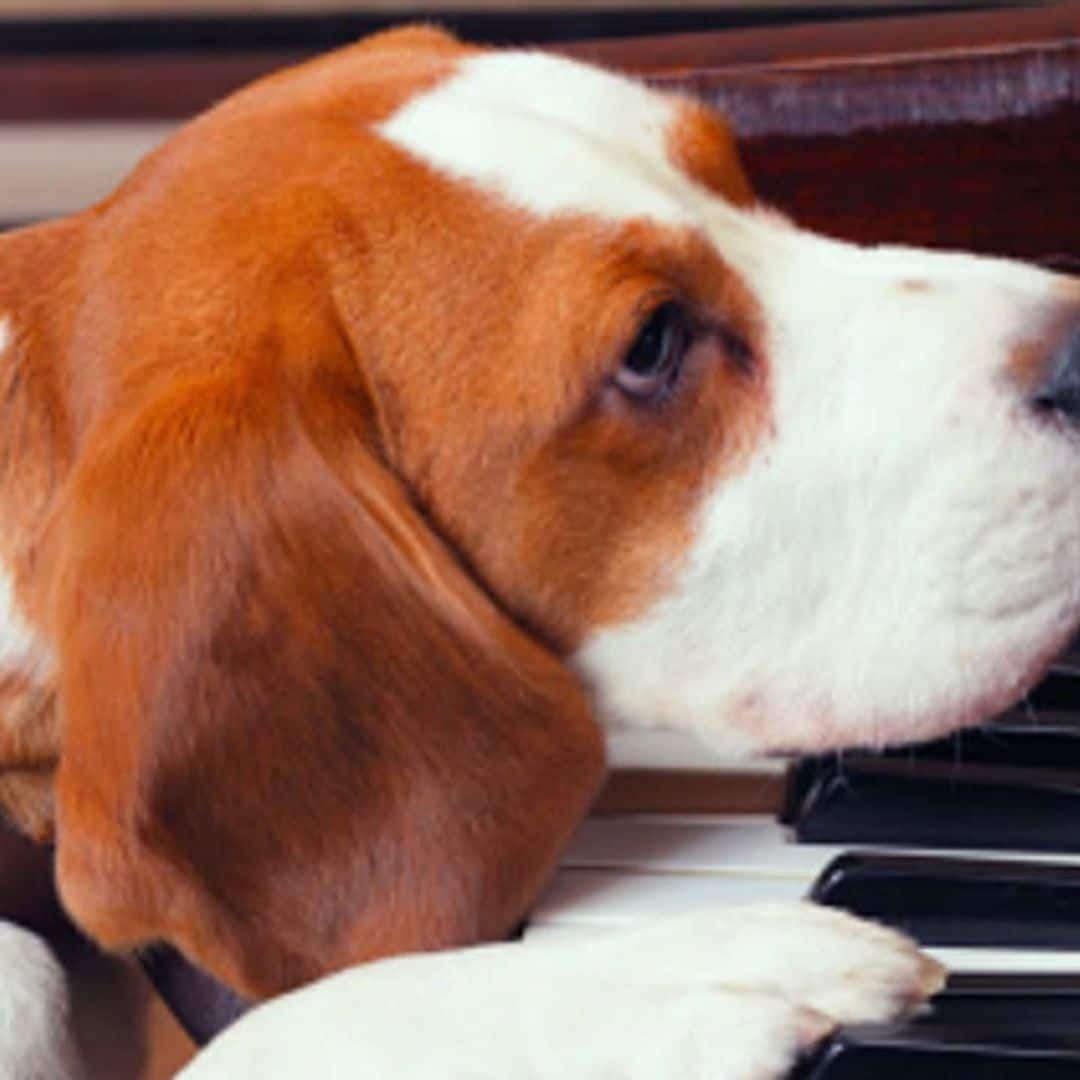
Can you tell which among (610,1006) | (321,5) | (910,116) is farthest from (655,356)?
(321,5)

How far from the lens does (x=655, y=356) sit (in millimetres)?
1127

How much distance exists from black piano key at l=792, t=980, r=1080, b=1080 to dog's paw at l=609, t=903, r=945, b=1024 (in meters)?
0.01

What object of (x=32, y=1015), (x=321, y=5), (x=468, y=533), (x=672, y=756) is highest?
(x=321, y=5)

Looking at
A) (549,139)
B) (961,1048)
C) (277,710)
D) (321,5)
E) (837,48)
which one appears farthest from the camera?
(321,5)

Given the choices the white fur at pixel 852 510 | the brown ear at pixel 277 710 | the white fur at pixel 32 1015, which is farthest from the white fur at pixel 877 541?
the white fur at pixel 32 1015

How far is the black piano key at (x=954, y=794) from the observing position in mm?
1094

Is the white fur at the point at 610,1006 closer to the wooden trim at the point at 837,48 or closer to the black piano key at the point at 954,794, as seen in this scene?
the black piano key at the point at 954,794

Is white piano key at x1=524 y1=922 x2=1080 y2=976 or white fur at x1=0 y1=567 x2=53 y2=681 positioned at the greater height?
white fur at x1=0 y1=567 x2=53 y2=681

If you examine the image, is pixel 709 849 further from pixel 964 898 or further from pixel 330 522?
pixel 330 522

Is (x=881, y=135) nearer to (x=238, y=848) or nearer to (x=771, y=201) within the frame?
(x=771, y=201)

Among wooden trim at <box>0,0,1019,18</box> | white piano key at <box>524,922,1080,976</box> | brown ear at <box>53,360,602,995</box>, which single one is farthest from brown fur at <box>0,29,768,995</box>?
wooden trim at <box>0,0,1019,18</box>

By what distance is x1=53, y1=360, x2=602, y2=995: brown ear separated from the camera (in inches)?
40.0

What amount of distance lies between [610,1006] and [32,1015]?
1.27 ft

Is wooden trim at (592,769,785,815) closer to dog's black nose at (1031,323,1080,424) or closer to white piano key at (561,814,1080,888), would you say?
white piano key at (561,814,1080,888)
